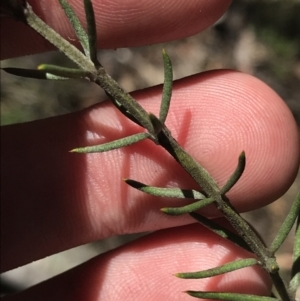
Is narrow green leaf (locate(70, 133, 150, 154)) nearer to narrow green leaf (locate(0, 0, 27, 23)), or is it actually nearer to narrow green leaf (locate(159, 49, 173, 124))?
narrow green leaf (locate(159, 49, 173, 124))

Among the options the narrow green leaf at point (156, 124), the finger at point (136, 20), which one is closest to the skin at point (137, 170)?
the finger at point (136, 20)

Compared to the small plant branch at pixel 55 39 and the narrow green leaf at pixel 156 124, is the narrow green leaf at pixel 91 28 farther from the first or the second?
the narrow green leaf at pixel 156 124

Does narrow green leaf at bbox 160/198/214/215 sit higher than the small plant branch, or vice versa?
the small plant branch

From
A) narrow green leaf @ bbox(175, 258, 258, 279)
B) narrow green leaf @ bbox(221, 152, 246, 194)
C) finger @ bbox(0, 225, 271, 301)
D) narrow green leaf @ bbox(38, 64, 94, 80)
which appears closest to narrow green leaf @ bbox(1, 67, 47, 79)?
narrow green leaf @ bbox(38, 64, 94, 80)

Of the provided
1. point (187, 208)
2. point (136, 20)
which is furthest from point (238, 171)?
point (136, 20)

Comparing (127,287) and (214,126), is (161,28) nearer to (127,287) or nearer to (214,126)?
(214,126)

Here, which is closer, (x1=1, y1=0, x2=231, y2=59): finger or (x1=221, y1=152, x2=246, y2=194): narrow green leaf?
(x1=221, y1=152, x2=246, y2=194): narrow green leaf

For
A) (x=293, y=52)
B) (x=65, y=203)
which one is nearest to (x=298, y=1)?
(x=293, y=52)
